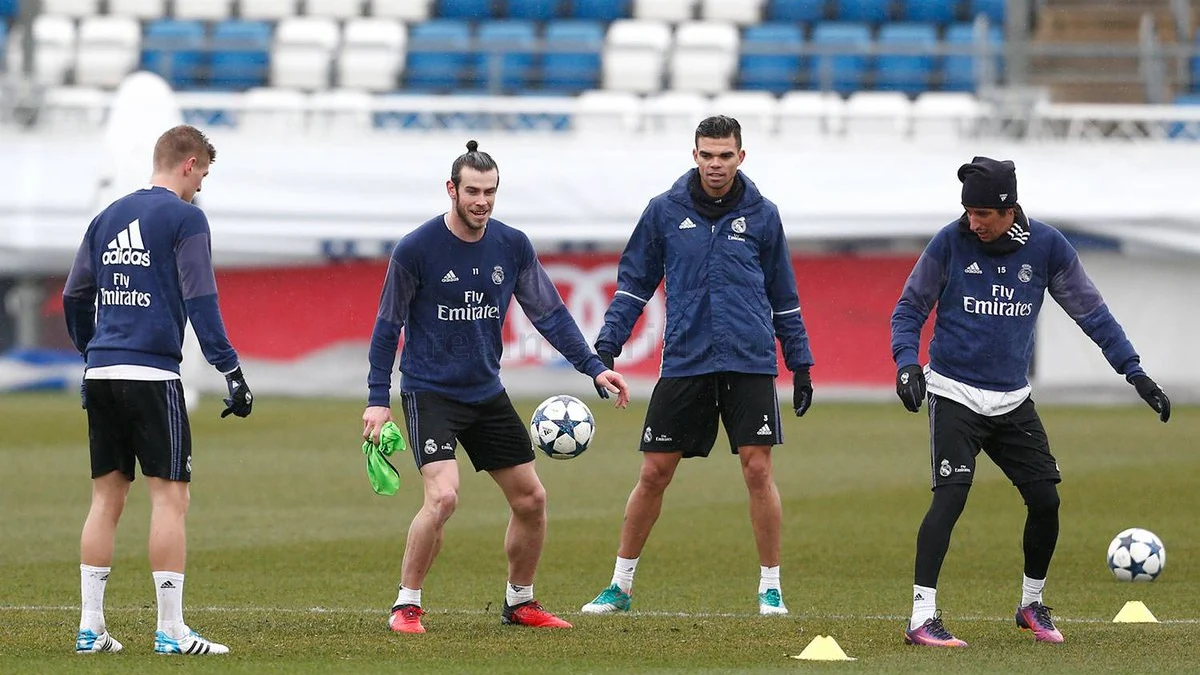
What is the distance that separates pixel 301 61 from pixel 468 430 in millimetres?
18802

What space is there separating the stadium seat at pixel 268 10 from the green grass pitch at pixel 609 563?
33.5 feet

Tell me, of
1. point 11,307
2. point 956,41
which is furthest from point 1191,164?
point 11,307

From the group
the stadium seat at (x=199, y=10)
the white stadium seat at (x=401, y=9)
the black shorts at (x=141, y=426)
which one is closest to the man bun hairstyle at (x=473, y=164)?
the black shorts at (x=141, y=426)

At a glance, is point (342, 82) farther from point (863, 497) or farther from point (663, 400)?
point (663, 400)

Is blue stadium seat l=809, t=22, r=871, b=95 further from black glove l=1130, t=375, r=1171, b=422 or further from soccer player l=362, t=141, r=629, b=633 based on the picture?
soccer player l=362, t=141, r=629, b=633

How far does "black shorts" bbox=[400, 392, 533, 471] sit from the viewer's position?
845 centimetres

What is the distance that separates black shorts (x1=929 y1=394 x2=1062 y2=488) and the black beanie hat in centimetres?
83

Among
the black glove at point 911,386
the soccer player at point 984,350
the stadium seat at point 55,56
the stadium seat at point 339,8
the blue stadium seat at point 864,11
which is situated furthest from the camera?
the stadium seat at point 339,8

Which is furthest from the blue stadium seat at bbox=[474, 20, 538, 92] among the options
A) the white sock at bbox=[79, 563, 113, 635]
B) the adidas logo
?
the white sock at bbox=[79, 563, 113, 635]

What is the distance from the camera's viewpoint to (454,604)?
31.6 feet

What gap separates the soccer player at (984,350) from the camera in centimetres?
819

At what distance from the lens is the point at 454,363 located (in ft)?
27.9

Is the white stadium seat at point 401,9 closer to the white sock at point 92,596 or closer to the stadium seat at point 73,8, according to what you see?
the stadium seat at point 73,8

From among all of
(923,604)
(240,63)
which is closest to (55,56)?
(240,63)
